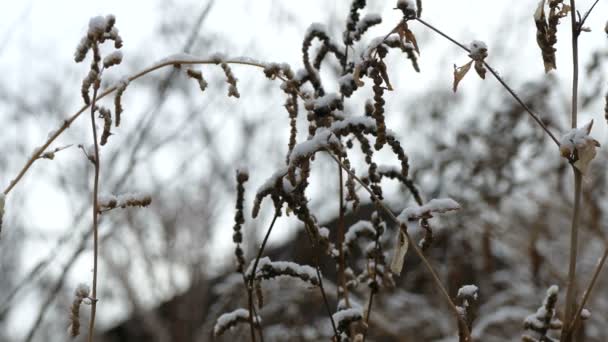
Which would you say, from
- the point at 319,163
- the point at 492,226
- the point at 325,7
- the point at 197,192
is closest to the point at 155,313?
the point at 197,192

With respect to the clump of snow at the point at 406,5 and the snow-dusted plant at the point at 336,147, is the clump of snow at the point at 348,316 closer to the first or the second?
the snow-dusted plant at the point at 336,147

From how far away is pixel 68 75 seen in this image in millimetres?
10297

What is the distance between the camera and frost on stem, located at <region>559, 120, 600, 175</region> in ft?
3.83

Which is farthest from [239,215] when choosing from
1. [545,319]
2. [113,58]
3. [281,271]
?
[545,319]

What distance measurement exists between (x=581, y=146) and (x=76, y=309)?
2.82 feet

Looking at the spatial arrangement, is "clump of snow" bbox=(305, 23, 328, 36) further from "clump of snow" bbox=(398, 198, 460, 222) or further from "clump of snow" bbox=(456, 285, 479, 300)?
"clump of snow" bbox=(456, 285, 479, 300)

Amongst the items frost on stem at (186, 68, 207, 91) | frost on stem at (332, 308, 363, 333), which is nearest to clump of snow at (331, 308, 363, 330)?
frost on stem at (332, 308, 363, 333)

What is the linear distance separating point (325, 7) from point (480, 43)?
8.26 meters

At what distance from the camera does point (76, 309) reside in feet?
4.25

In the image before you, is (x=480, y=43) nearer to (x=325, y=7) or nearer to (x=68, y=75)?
(x=325, y=7)

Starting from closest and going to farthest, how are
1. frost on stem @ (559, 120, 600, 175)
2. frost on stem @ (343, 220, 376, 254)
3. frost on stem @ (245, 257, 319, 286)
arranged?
1. frost on stem @ (559, 120, 600, 175)
2. frost on stem @ (245, 257, 319, 286)
3. frost on stem @ (343, 220, 376, 254)

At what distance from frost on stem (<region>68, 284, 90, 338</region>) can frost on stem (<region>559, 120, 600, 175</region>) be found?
0.82m

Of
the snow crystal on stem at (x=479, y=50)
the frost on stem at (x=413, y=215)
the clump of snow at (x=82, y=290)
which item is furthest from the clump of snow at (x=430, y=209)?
the clump of snow at (x=82, y=290)

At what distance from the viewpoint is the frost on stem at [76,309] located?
4.21 feet
